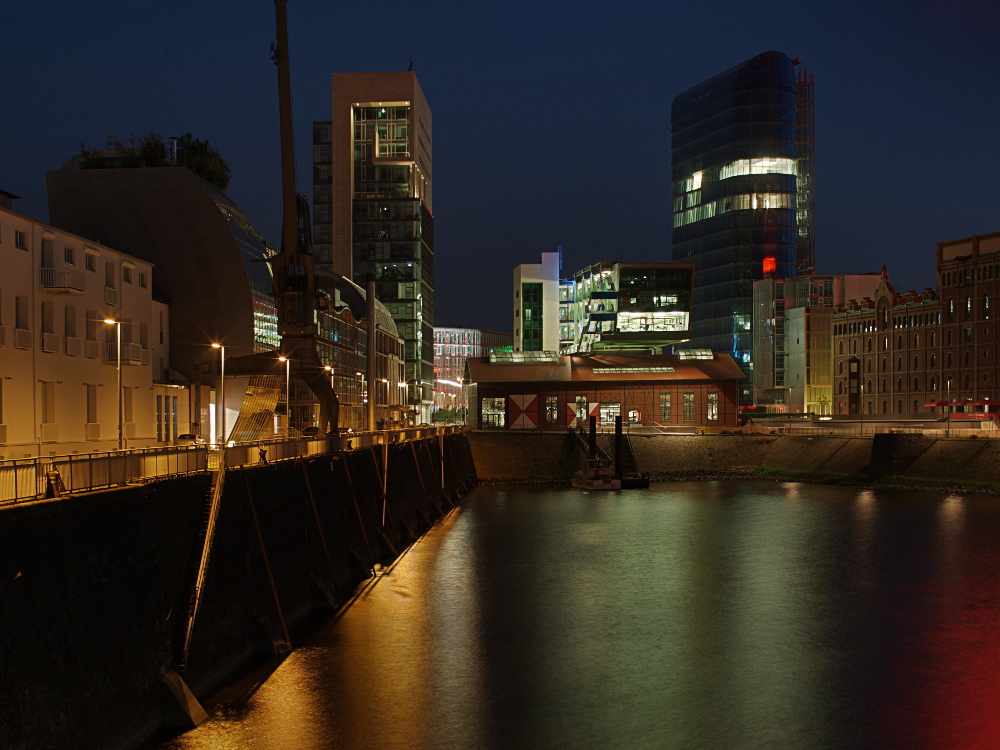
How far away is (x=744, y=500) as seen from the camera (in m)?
70.2

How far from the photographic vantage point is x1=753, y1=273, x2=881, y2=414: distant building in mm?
152000

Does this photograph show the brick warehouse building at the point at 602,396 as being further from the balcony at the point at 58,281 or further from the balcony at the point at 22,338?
the balcony at the point at 22,338

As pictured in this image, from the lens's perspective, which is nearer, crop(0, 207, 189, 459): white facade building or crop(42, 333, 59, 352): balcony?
crop(0, 207, 189, 459): white facade building

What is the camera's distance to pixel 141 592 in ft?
65.4

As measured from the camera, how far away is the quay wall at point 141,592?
1551 cm

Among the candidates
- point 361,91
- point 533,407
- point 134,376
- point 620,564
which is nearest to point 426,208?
point 361,91

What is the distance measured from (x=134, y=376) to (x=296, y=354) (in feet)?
30.1

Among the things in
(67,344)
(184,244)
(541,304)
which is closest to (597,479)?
(184,244)

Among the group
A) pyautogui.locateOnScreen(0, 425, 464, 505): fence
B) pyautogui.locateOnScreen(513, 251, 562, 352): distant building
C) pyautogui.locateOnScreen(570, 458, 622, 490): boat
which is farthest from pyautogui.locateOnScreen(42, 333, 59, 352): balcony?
pyautogui.locateOnScreen(513, 251, 562, 352): distant building

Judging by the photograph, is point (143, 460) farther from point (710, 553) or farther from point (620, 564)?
point (710, 553)

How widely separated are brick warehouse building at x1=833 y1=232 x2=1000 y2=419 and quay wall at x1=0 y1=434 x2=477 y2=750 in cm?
8025

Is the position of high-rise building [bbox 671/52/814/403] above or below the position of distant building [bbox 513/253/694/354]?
above

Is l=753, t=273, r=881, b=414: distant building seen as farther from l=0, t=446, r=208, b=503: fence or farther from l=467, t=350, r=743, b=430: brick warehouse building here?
l=0, t=446, r=208, b=503: fence

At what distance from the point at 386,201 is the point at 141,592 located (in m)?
136
